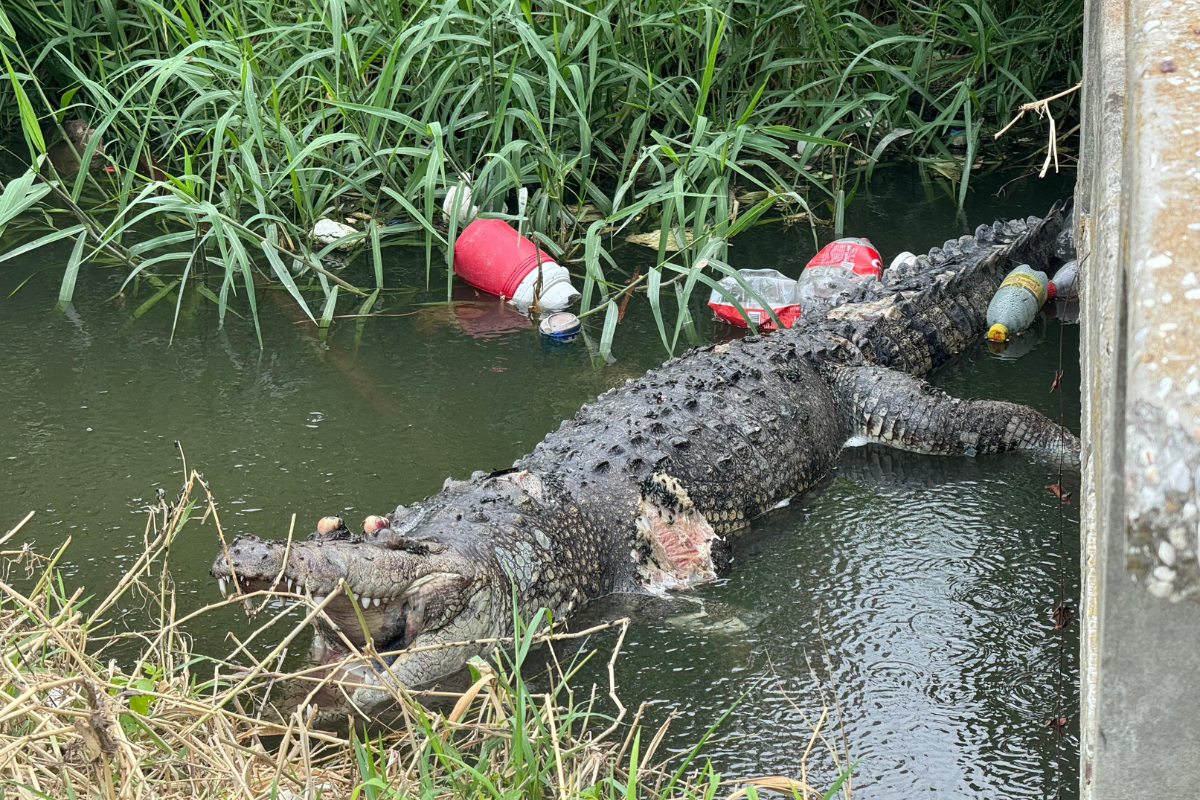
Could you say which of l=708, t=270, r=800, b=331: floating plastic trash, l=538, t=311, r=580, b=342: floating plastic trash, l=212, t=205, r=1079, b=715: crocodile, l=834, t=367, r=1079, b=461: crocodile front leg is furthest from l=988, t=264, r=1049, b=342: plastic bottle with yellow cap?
l=538, t=311, r=580, b=342: floating plastic trash

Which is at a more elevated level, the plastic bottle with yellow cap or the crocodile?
the plastic bottle with yellow cap

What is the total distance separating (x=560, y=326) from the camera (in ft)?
16.5

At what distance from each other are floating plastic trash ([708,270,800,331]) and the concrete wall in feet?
11.1

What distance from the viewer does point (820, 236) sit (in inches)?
238

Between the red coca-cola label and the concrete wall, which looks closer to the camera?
the concrete wall

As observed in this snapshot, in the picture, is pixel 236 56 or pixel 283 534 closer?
pixel 283 534

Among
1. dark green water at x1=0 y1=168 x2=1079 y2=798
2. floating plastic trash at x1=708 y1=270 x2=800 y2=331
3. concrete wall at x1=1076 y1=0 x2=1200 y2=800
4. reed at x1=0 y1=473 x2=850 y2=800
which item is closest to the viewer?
concrete wall at x1=1076 y1=0 x2=1200 y2=800

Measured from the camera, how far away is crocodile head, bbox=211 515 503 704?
264cm

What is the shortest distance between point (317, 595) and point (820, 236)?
400 centimetres

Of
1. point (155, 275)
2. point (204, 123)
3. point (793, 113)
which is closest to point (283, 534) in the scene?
point (155, 275)

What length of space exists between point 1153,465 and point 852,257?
409 cm

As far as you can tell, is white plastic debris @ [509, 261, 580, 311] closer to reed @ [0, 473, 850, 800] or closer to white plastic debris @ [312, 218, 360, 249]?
white plastic debris @ [312, 218, 360, 249]

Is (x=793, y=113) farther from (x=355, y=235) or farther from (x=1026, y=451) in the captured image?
(x=1026, y=451)

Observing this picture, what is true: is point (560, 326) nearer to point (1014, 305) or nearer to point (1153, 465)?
point (1014, 305)
